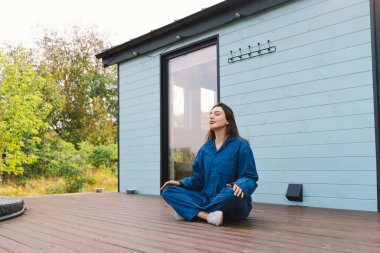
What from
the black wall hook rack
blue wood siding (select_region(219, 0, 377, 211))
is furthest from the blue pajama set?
the black wall hook rack

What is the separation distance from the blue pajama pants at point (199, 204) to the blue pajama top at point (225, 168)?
70 millimetres

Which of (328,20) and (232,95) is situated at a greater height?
(328,20)

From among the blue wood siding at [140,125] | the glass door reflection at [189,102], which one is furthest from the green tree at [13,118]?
the glass door reflection at [189,102]

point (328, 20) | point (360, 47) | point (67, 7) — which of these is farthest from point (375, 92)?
point (67, 7)

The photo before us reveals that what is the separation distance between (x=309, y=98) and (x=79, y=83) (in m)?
10.3

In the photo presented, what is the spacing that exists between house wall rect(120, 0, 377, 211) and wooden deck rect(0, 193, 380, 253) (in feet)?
1.39

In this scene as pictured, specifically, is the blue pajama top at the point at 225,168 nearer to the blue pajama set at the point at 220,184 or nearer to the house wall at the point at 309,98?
the blue pajama set at the point at 220,184

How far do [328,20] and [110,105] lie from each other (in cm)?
1075

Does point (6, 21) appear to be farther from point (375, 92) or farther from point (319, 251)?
point (319, 251)

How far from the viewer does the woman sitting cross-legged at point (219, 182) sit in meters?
2.71

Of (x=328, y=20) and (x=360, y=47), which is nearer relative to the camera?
(x=360, y=47)

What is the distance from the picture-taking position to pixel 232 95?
4.67 meters

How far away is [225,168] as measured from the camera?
9.49ft

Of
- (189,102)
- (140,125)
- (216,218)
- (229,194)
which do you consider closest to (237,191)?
(229,194)
